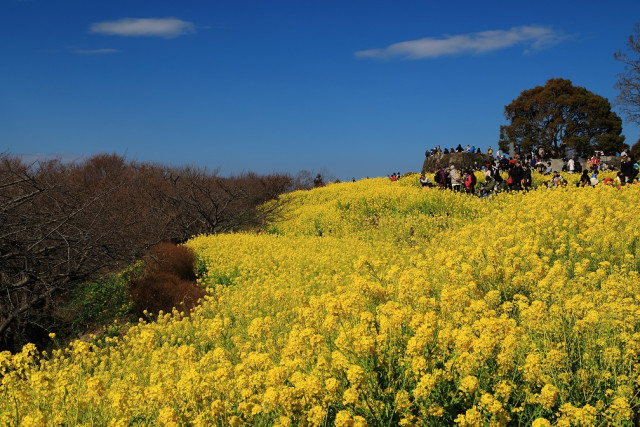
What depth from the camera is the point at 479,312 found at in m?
5.02

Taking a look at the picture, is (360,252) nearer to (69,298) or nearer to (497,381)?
(69,298)

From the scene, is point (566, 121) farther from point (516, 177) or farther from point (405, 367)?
point (405, 367)

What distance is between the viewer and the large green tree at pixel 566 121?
4694 centimetres

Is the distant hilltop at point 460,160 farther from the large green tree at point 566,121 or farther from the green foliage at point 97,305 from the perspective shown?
the green foliage at point 97,305

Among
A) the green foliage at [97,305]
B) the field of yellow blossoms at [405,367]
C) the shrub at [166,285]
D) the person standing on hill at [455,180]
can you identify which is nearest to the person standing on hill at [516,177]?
the person standing on hill at [455,180]

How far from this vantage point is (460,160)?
37.8 meters

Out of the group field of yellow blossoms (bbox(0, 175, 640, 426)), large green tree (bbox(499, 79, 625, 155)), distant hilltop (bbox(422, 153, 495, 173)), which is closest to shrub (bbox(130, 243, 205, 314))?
field of yellow blossoms (bbox(0, 175, 640, 426))

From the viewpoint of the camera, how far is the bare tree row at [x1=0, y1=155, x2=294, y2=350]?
9.32 metres

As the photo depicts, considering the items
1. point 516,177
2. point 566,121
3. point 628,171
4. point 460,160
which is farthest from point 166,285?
point 566,121

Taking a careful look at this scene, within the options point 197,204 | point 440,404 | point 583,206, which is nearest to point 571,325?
point 440,404

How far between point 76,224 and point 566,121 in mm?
46926

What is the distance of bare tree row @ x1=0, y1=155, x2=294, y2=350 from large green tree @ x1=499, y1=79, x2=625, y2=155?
27036 millimetres

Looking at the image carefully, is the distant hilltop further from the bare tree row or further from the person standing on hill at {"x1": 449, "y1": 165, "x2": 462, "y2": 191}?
the person standing on hill at {"x1": 449, "y1": 165, "x2": 462, "y2": 191}

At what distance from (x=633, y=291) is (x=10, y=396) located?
6.31 meters
